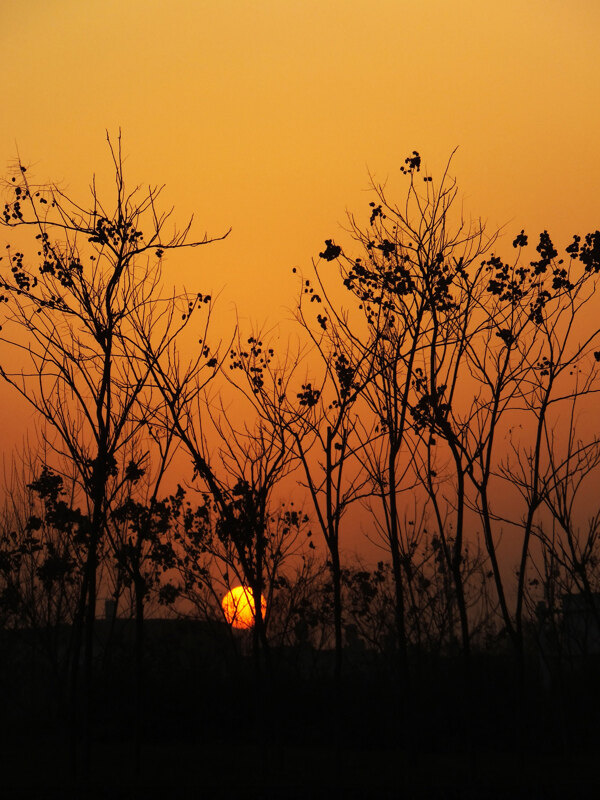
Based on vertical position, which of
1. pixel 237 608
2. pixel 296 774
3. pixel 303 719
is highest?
pixel 237 608

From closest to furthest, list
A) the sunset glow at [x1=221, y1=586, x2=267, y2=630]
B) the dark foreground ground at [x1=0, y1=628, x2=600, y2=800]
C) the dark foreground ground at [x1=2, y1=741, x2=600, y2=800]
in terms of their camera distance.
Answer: the dark foreground ground at [x1=2, y1=741, x2=600, y2=800] < the sunset glow at [x1=221, y1=586, x2=267, y2=630] < the dark foreground ground at [x1=0, y1=628, x2=600, y2=800]

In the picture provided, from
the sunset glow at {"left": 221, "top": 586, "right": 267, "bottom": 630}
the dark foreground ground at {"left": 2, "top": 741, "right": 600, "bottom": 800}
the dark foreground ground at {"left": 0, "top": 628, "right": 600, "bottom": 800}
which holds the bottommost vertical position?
the dark foreground ground at {"left": 2, "top": 741, "right": 600, "bottom": 800}

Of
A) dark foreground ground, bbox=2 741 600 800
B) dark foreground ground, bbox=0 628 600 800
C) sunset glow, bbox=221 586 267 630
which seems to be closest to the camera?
dark foreground ground, bbox=2 741 600 800

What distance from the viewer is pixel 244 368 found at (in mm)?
13141

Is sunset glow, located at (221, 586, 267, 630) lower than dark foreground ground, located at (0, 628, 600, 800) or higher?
higher

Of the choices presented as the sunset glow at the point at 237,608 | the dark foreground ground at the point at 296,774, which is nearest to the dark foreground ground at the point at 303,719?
the dark foreground ground at the point at 296,774

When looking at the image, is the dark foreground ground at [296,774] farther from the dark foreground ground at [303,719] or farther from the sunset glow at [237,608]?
the sunset glow at [237,608]

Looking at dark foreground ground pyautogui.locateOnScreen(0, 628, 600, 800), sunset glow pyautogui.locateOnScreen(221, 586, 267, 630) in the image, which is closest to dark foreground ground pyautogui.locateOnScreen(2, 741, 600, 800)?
dark foreground ground pyautogui.locateOnScreen(0, 628, 600, 800)

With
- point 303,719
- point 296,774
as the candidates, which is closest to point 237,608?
point 296,774

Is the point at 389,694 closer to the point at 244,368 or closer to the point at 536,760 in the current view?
the point at 536,760

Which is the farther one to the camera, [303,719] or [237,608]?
[303,719]

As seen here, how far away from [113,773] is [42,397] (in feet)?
30.3

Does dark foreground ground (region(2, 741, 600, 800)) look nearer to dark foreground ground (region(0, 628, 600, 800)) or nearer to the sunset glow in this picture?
dark foreground ground (region(0, 628, 600, 800))

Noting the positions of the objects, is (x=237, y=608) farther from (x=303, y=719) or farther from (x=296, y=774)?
(x=303, y=719)
